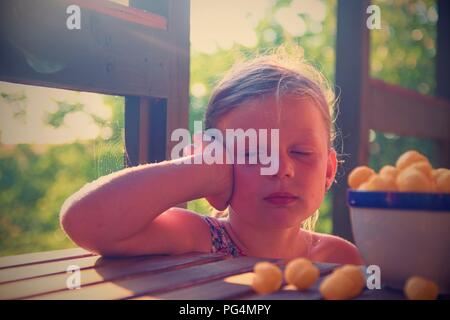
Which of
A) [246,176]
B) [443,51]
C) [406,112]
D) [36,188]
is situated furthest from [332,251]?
[443,51]

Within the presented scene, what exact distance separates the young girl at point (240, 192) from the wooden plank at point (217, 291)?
0.79 feet

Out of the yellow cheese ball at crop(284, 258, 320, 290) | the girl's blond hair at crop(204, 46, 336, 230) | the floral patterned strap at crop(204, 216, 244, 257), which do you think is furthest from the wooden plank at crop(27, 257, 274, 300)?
the girl's blond hair at crop(204, 46, 336, 230)

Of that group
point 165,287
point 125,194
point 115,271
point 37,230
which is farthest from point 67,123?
point 37,230

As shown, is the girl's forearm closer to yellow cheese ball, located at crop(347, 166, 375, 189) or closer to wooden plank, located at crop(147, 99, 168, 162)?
yellow cheese ball, located at crop(347, 166, 375, 189)

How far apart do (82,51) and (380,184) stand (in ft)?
2.64

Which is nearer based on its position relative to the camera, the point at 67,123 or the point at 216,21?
the point at 67,123

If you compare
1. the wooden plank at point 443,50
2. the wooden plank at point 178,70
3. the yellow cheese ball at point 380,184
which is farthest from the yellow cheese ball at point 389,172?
the wooden plank at point 443,50

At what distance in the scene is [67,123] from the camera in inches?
51.2

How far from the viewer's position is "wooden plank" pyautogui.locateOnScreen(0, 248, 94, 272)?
31.8 inches

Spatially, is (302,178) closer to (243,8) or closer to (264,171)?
(264,171)

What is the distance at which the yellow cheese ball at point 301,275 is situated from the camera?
0.59 m

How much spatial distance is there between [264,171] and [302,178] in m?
0.09

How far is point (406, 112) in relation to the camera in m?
2.32

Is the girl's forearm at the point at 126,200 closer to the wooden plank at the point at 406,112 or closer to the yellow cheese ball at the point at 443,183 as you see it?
the yellow cheese ball at the point at 443,183
